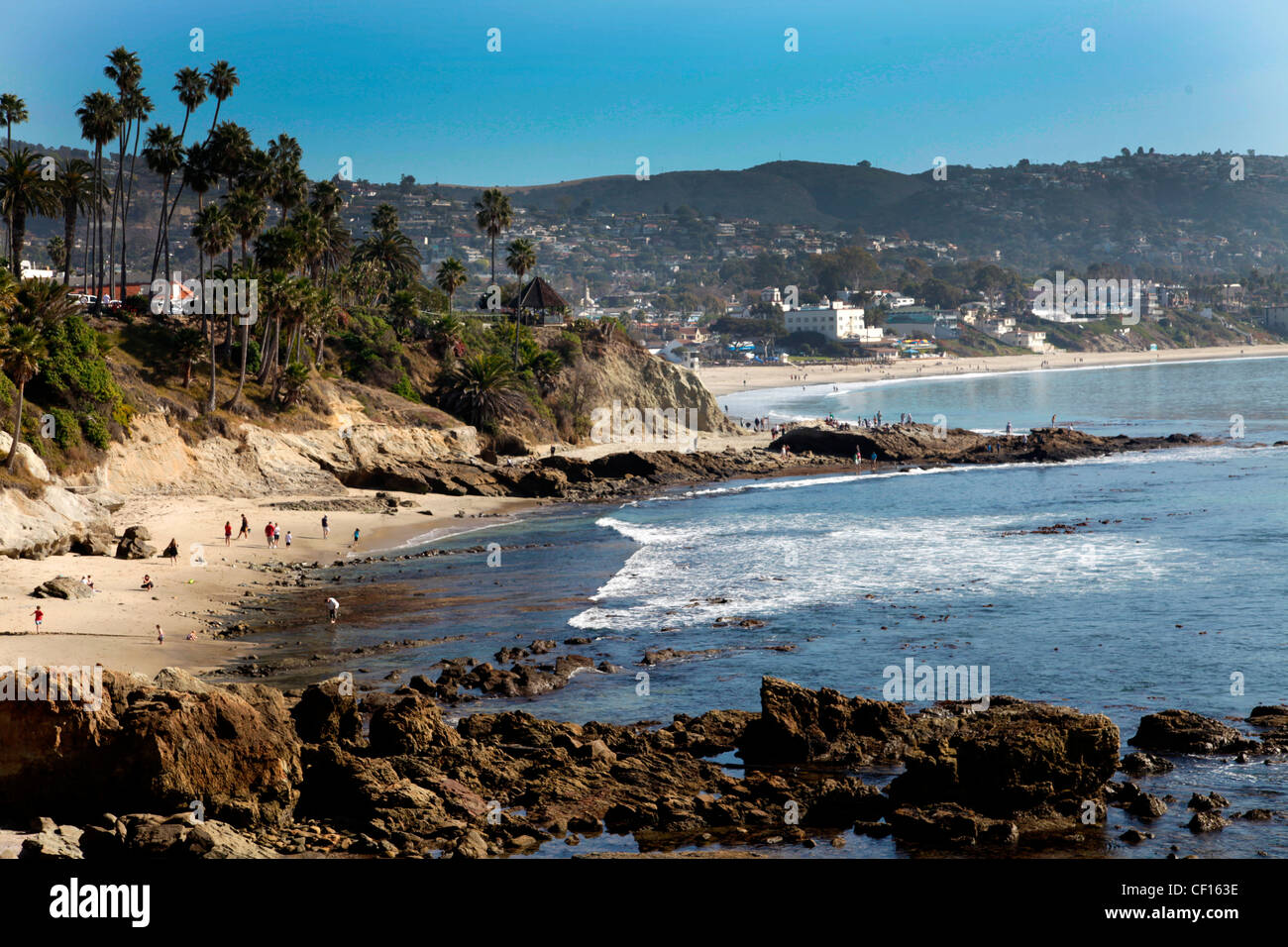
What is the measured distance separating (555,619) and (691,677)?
21.9 ft

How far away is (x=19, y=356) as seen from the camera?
35.1 metres

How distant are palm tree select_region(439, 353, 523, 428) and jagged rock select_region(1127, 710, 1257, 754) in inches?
2031

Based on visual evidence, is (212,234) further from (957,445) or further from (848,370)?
(848,370)

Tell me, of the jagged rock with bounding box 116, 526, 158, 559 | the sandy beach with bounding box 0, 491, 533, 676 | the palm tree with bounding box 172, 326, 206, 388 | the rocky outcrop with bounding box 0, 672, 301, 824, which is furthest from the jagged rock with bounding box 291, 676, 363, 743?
the palm tree with bounding box 172, 326, 206, 388

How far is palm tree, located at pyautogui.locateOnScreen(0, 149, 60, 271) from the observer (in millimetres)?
52188

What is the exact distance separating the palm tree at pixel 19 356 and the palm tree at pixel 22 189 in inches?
781

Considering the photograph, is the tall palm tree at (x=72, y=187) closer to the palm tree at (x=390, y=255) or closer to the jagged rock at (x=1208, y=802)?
the palm tree at (x=390, y=255)

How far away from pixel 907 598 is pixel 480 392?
40.4 m

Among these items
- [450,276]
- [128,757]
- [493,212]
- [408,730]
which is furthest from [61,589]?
[450,276]

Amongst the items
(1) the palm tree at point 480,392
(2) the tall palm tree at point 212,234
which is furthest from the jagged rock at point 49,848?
(1) the palm tree at point 480,392

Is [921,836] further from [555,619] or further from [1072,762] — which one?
[555,619]

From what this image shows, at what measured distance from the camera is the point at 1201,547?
38438 mm

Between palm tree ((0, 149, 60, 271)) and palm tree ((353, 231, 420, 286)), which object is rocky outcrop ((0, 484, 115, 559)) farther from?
palm tree ((353, 231, 420, 286))
